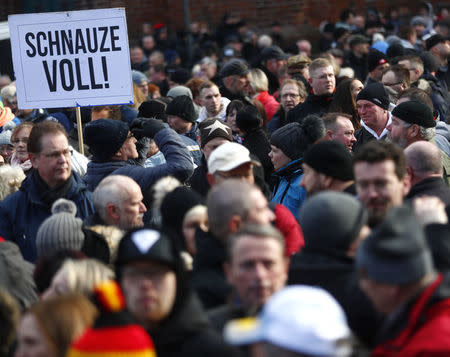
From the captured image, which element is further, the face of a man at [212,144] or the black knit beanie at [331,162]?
the face of a man at [212,144]

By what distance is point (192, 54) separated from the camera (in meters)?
16.5

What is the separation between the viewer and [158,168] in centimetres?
586

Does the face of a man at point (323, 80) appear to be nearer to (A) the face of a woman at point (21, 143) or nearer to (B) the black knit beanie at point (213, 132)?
(B) the black knit beanie at point (213, 132)

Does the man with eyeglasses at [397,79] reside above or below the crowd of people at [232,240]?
above

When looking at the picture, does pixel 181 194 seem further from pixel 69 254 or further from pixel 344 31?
pixel 344 31

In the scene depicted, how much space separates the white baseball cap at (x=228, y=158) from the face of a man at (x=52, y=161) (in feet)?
3.47

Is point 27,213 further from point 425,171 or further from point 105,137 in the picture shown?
point 425,171

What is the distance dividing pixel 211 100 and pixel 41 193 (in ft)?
12.6

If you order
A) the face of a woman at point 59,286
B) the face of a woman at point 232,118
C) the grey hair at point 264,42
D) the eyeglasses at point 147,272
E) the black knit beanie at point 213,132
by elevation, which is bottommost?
the face of a woman at point 59,286

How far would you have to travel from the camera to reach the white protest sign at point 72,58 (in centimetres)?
689

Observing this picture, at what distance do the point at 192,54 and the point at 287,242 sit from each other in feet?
39.9

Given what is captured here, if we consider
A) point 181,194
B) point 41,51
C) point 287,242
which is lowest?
point 287,242

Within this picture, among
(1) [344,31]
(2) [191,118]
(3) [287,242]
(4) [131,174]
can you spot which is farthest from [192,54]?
(3) [287,242]

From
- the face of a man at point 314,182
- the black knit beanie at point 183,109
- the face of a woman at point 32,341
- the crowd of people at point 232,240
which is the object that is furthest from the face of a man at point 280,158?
the face of a woman at point 32,341
